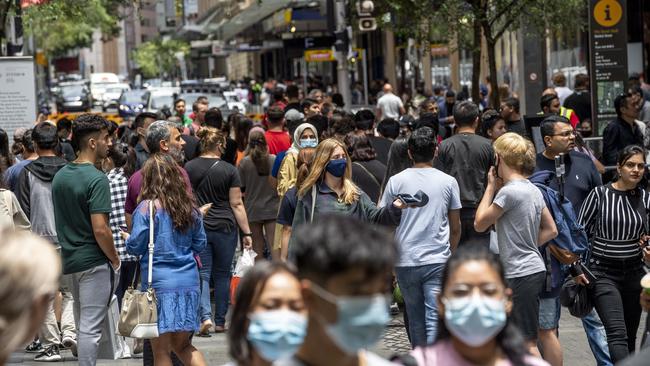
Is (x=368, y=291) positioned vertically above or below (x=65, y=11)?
below

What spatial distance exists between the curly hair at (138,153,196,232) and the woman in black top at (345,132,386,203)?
313 cm

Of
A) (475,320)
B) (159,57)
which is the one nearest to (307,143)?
(475,320)

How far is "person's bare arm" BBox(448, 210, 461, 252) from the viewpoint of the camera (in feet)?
29.2

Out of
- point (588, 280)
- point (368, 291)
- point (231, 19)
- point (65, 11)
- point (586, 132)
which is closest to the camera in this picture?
point (368, 291)

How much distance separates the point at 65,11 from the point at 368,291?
21737mm

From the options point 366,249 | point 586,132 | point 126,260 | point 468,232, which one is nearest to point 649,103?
point 586,132

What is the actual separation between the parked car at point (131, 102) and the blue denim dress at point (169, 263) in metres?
31.8

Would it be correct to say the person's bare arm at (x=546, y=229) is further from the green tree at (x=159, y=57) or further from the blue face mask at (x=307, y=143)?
the green tree at (x=159, y=57)

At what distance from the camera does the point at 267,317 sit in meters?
3.98

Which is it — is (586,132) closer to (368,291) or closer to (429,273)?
(429,273)

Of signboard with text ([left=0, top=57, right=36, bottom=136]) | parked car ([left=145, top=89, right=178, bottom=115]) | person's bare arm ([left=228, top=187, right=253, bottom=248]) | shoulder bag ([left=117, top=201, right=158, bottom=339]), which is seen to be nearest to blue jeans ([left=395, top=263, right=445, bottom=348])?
shoulder bag ([left=117, top=201, right=158, bottom=339])

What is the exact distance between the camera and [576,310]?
862 cm

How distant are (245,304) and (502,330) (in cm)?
82

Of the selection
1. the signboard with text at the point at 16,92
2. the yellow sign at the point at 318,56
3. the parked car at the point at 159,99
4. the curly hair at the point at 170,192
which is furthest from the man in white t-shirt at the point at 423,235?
the parked car at the point at 159,99
